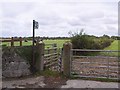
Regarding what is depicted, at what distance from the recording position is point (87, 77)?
10719mm

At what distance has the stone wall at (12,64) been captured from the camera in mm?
10695

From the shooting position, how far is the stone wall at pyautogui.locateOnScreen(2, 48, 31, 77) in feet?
35.1

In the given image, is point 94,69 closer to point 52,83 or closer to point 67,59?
point 67,59

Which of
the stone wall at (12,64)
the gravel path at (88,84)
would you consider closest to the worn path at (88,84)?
the gravel path at (88,84)

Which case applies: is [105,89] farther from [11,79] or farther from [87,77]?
[11,79]

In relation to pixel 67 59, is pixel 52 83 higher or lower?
lower

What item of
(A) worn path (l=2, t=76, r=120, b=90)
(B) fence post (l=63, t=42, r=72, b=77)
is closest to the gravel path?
(A) worn path (l=2, t=76, r=120, b=90)

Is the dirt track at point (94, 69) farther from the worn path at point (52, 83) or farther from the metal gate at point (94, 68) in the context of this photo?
the worn path at point (52, 83)

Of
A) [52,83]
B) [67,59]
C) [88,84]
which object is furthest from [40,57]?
[88,84]

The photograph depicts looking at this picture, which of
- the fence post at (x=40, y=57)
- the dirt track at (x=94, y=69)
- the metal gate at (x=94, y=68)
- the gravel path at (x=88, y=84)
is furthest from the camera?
the fence post at (x=40, y=57)

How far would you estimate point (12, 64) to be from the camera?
35.3 ft

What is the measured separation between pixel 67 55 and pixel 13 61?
2.17 m

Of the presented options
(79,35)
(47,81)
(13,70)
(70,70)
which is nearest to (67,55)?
(70,70)

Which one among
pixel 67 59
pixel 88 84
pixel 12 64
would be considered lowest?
pixel 88 84
